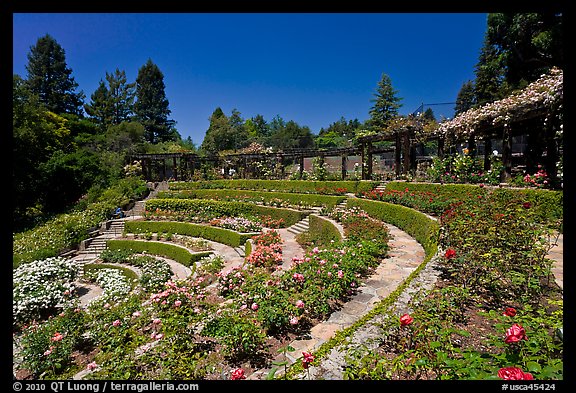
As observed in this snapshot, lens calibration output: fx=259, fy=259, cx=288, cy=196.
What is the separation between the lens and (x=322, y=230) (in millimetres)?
10070

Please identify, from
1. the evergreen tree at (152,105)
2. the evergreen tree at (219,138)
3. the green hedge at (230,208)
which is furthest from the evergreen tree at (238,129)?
the green hedge at (230,208)

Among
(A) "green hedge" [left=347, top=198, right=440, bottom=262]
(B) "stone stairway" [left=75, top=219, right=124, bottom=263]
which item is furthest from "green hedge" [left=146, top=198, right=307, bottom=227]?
(A) "green hedge" [left=347, top=198, right=440, bottom=262]

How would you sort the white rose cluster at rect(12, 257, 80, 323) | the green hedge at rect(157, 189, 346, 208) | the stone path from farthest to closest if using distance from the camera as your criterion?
the green hedge at rect(157, 189, 346, 208) < the white rose cluster at rect(12, 257, 80, 323) < the stone path

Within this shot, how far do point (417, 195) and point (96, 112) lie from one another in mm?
50392

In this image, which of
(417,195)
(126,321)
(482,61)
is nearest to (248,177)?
(417,195)

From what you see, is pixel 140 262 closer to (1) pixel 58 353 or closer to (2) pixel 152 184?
(1) pixel 58 353

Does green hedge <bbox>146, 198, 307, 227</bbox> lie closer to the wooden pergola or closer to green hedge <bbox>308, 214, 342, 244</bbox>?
green hedge <bbox>308, 214, 342, 244</bbox>

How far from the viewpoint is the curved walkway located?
280cm

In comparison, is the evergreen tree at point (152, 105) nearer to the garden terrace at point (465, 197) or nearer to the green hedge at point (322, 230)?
the green hedge at point (322, 230)

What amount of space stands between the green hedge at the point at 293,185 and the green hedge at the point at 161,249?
28.7 feet

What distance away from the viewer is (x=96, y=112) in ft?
139

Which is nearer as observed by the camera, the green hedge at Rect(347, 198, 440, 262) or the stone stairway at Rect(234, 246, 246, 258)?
the green hedge at Rect(347, 198, 440, 262)

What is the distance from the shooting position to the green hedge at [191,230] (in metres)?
11.2

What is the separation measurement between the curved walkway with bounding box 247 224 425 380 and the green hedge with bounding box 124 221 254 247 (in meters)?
6.73
